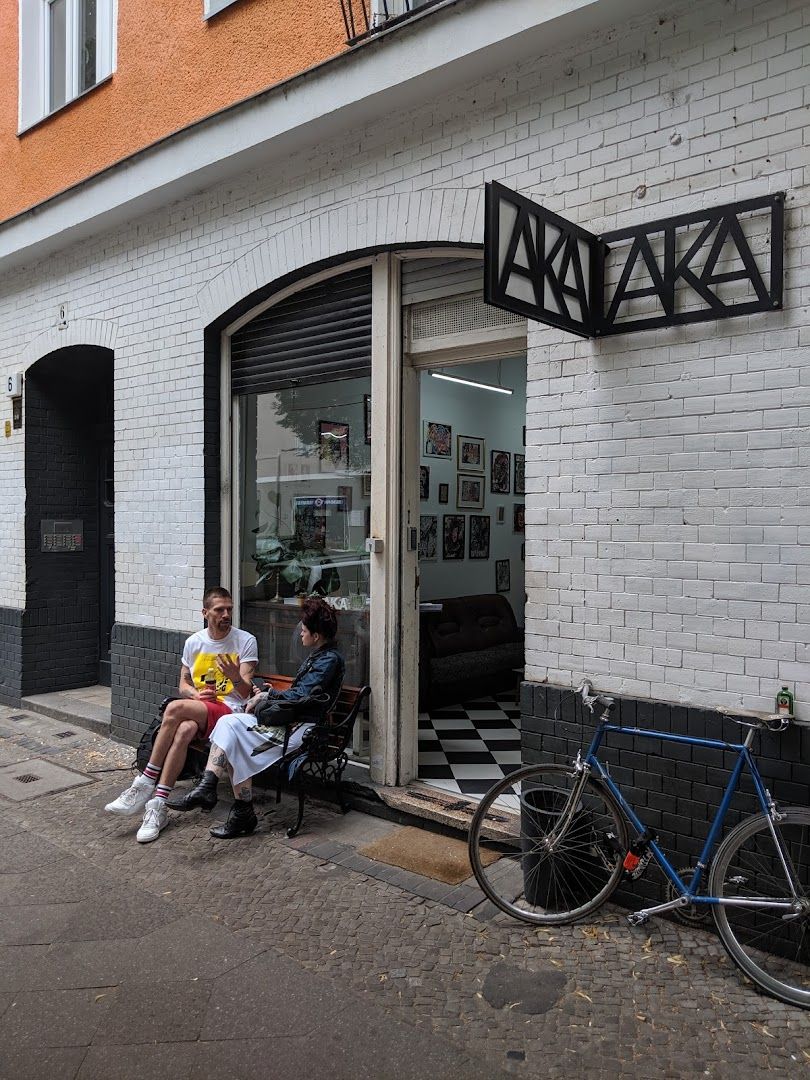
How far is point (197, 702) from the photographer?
518 cm

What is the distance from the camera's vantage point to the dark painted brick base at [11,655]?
812cm

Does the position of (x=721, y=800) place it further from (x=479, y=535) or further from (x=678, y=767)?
(x=479, y=535)

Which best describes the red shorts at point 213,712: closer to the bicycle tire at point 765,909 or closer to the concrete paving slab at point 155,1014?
the concrete paving slab at point 155,1014

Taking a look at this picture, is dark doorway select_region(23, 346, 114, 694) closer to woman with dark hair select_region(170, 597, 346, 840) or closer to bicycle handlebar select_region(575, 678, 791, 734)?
woman with dark hair select_region(170, 597, 346, 840)

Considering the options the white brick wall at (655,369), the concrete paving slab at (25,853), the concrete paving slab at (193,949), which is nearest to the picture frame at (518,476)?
the white brick wall at (655,369)

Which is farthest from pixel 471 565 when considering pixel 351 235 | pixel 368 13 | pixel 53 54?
pixel 53 54

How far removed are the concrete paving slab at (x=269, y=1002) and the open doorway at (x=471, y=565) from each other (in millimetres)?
2382

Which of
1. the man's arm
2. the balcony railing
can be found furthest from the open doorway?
the balcony railing

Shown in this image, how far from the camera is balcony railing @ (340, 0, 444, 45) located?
4914 millimetres

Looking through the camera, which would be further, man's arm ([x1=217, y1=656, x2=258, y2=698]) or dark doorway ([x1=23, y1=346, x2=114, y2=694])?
dark doorway ([x1=23, y1=346, x2=114, y2=694])

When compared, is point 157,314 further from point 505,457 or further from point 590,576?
point 505,457

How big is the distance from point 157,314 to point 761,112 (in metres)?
4.57

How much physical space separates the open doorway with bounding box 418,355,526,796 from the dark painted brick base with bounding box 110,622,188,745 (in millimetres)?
2030

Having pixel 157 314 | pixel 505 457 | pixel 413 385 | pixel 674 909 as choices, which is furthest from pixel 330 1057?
pixel 505 457
